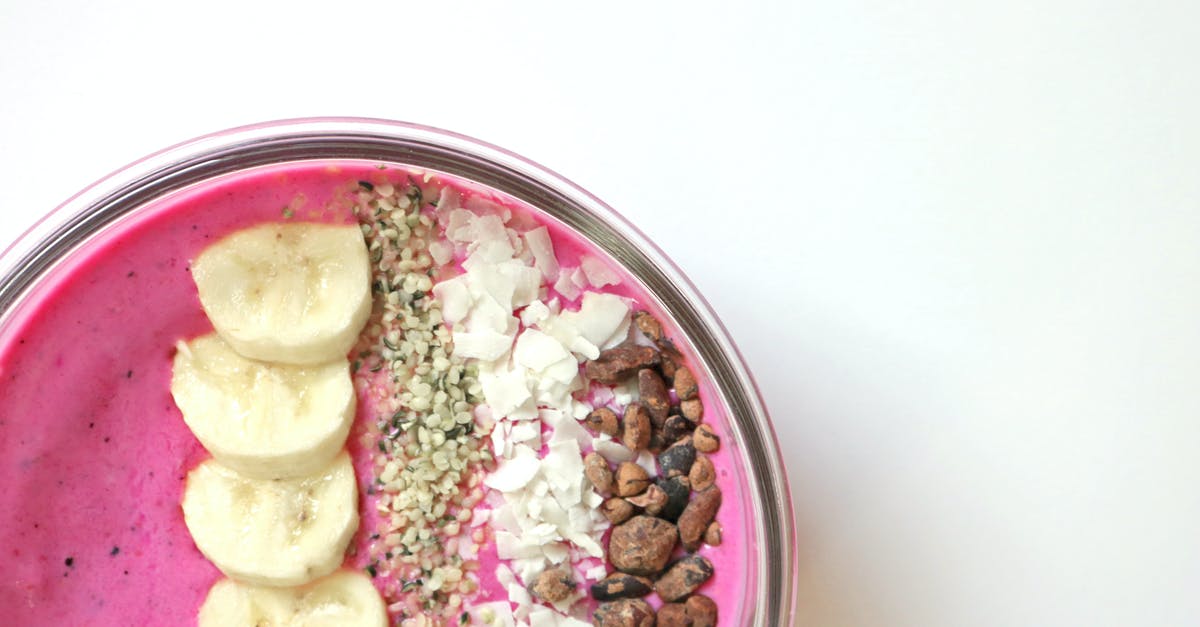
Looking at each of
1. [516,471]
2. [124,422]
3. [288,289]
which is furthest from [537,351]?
[124,422]

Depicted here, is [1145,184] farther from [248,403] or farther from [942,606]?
[248,403]

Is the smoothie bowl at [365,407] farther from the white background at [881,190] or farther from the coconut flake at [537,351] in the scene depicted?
the white background at [881,190]

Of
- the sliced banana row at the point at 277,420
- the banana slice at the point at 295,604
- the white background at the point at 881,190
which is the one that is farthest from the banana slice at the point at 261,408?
the white background at the point at 881,190

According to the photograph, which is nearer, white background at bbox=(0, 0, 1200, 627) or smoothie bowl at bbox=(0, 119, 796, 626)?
smoothie bowl at bbox=(0, 119, 796, 626)

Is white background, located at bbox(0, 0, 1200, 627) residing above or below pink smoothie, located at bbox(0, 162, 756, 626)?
above

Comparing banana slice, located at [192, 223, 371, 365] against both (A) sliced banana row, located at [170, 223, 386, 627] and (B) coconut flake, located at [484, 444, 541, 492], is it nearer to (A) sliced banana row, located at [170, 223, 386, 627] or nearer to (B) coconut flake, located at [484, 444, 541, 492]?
(A) sliced banana row, located at [170, 223, 386, 627]

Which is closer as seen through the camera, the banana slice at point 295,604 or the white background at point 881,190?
the banana slice at point 295,604

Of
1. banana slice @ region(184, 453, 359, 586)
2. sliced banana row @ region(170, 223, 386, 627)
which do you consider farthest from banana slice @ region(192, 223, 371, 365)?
banana slice @ region(184, 453, 359, 586)

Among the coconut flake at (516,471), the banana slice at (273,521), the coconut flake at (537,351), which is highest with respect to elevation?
the coconut flake at (537,351)

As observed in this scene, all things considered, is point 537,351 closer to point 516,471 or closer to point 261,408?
point 516,471
